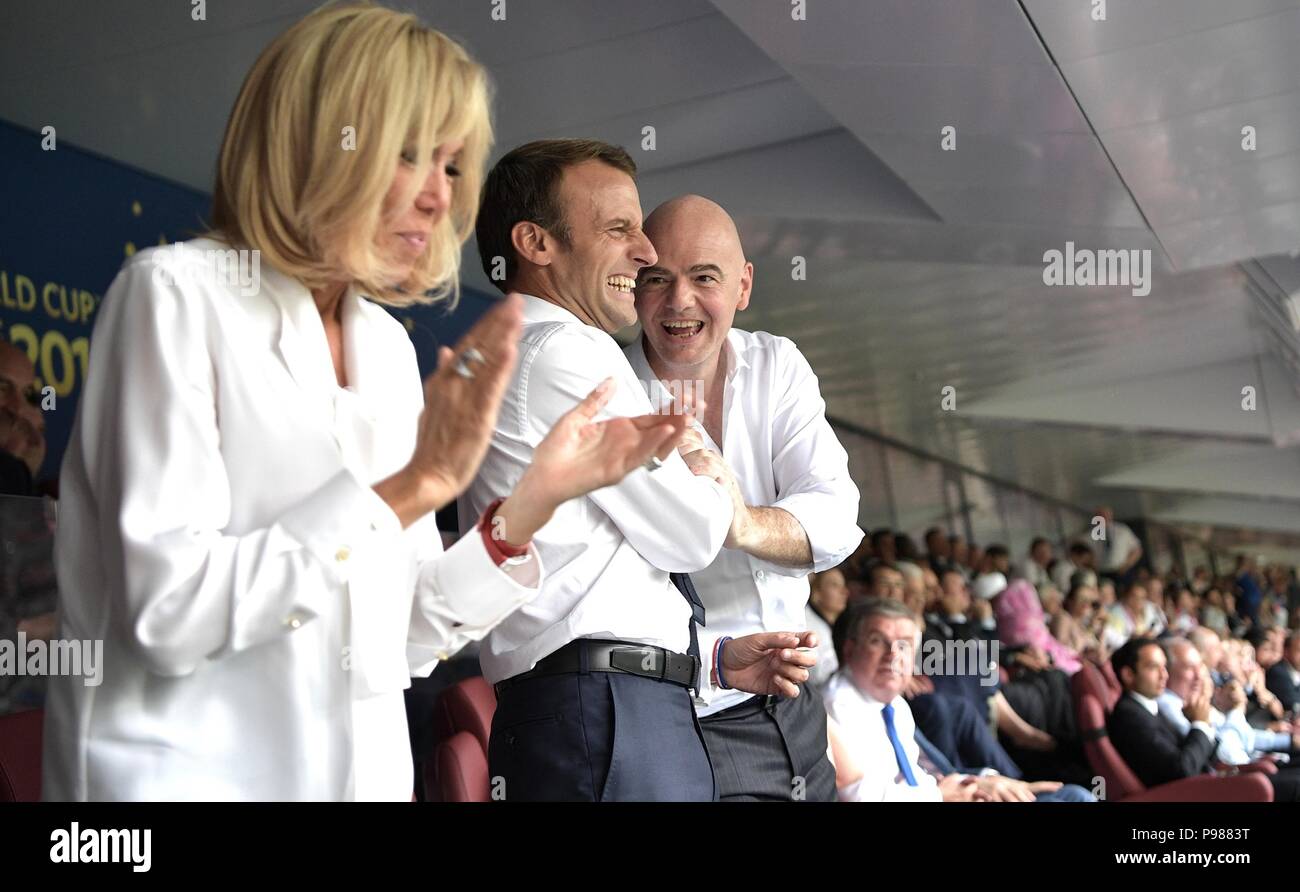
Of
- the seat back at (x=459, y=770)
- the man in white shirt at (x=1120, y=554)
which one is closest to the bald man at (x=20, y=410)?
the seat back at (x=459, y=770)

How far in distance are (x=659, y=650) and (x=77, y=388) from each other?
4.42 m

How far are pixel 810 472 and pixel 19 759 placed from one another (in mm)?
1261

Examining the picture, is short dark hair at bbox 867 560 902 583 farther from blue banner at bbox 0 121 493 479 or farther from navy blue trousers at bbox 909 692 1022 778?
blue banner at bbox 0 121 493 479

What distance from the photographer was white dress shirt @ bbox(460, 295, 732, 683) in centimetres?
170

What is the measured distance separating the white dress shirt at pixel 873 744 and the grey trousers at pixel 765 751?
1587mm

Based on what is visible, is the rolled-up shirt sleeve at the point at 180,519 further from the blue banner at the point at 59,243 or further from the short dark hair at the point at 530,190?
the blue banner at the point at 59,243

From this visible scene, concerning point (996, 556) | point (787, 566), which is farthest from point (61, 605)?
point (996, 556)

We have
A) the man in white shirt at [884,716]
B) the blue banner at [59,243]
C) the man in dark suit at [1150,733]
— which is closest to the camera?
the man in white shirt at [884,716]

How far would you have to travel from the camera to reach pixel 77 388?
5465 millimetres

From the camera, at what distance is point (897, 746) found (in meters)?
4.27

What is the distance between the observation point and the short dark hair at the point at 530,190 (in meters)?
2.00

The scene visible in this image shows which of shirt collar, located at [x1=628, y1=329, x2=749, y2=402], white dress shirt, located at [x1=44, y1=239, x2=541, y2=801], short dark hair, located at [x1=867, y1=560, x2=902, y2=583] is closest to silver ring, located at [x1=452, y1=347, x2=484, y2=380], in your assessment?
white dress shirt, located at [x1=44, y1=239, x2=541, y2=801]

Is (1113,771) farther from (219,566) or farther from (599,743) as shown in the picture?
(219,566)

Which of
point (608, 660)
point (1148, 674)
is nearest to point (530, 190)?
point (608, 660)
